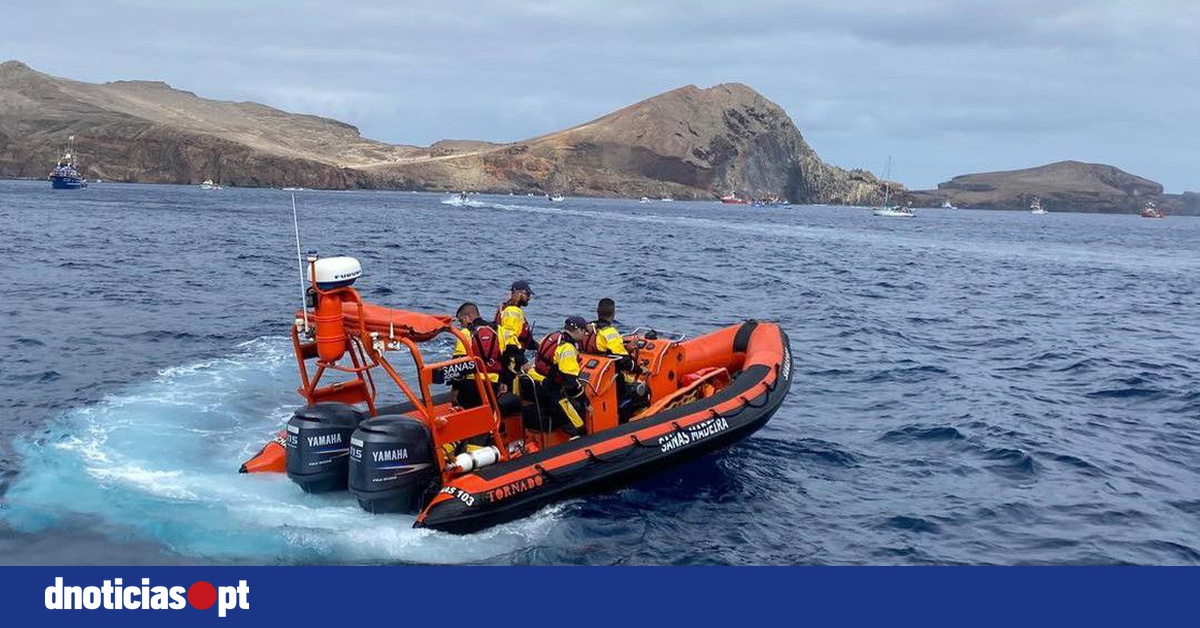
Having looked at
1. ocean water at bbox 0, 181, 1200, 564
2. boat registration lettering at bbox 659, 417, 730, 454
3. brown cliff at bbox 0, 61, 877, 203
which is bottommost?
ocean water at bbox 0, 181, 1200, 564

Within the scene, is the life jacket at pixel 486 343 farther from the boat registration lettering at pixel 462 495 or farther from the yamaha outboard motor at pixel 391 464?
the boat registration lettering at pixel 462 495

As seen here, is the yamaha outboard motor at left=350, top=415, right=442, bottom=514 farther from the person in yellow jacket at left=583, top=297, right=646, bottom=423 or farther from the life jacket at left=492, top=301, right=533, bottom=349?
the person in yellow jacket at left=583, top=297, right=646, bottom=423

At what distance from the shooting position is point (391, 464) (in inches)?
329

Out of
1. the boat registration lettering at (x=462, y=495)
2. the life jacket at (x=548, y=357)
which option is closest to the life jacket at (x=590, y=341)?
the life jacket at (x=548, y=357)

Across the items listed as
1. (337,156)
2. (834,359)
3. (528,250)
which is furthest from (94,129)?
(834,359)

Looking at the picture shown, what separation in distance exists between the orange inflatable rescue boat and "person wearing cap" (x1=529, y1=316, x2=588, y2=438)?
0.18 meters

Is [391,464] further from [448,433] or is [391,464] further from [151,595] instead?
[151,595]

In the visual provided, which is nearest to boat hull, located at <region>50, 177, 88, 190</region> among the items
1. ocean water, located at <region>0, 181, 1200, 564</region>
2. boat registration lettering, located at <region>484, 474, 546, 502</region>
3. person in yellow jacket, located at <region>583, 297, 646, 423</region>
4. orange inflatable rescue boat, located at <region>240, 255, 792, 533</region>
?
ocean water, located at <region>0, 181, 1200, 564</region>

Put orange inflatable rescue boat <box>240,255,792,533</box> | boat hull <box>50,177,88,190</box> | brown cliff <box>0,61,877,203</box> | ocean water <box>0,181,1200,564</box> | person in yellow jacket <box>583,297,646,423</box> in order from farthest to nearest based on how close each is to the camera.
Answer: brown cliff <box>0,61,877,203</box> → boat hull <box>50,177,88,190</box> → person in yellow jacket <box>583,297,646,423</box> → orange inflatable rescue boat <box>240,255,792,533</box> → ocean water <box>0,181,1200,564</box>

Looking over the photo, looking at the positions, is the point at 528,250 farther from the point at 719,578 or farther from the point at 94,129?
the point at 94,129

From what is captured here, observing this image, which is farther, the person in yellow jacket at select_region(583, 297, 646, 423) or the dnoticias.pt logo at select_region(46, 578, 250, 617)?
the person in yellow jacket at select_region(583, 297, 646, 423)

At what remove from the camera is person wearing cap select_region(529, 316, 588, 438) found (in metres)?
9.57

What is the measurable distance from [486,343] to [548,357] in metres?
0.66

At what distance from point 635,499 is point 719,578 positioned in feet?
15.1
